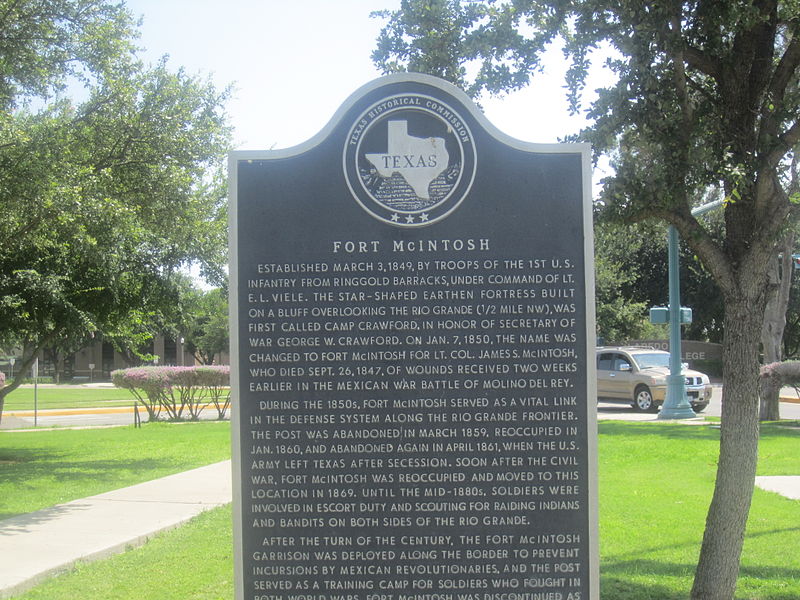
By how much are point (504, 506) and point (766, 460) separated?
29.5 feet

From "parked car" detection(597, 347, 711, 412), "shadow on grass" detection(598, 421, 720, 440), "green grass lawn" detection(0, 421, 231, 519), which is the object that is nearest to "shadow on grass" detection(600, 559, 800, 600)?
"green grass lawn" detection(0, 421, 231, 519)

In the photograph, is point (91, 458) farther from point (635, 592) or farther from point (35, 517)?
point (635, 592)

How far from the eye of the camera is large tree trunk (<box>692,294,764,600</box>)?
4.69 meters

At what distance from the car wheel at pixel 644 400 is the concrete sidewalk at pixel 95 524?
14641 millimetres

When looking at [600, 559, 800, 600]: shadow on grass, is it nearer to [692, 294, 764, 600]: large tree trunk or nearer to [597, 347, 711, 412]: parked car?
[692, 294, 764, 600]: large tree trunk

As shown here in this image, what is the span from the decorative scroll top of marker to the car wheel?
19982mm

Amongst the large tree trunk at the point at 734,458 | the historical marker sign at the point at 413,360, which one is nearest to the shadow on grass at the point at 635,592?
the large tree trunk at the point at 734,458

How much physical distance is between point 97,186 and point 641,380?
1593 centimetres

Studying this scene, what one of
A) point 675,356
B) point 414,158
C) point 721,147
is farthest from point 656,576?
point 675,356

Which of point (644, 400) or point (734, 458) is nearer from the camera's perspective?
point (734, 458)

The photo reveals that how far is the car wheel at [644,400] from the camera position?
22.3 m

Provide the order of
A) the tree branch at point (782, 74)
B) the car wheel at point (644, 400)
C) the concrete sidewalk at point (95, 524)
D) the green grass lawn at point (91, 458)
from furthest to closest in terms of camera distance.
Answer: the car wheel at point (644, 400) < the green grass lawn at point (91, 458) < the concrete sidewalk at point (95, 524) < the tree branch at point (782, 74)

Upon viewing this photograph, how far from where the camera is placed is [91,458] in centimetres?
1363

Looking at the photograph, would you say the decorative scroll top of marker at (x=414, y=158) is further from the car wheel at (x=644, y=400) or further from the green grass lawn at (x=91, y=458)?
the car wheel at (x=644, y=400)
